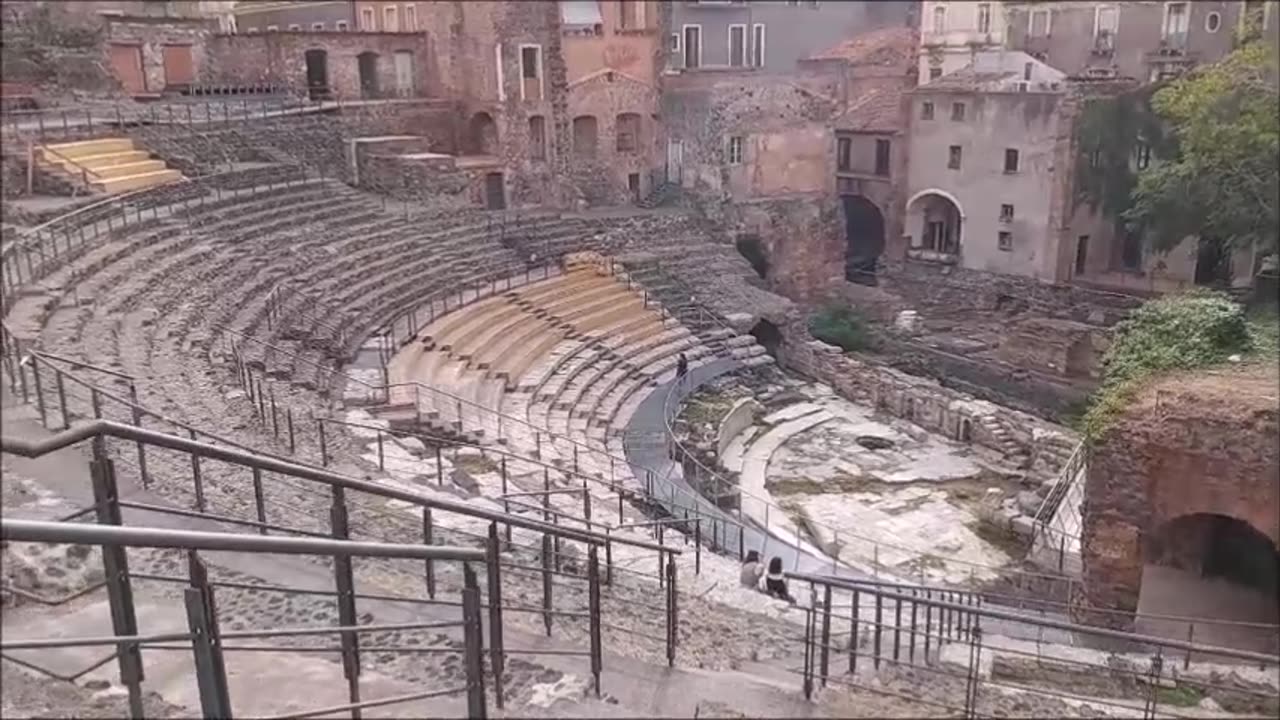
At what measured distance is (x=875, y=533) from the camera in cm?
1839

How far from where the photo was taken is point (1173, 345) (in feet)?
50.9

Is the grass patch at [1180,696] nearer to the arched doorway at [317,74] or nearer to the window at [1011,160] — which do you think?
the window at [1011,160]

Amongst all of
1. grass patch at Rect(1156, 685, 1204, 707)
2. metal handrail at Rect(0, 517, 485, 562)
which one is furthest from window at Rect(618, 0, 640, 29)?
metal handrail at Rect(0, 517, 485, 562)

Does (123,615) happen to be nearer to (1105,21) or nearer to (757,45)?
(757,45)

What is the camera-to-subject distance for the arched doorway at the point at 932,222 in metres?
34.4

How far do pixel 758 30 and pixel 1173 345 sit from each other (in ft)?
78.5

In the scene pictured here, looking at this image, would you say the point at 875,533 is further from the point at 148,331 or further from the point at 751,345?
the point at 148,331

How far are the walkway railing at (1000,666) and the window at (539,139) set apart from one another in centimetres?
2048

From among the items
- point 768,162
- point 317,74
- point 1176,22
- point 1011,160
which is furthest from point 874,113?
point 317,74

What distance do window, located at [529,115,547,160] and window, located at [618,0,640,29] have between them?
147 inches

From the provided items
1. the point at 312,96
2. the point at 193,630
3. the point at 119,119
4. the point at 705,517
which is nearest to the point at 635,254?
the point at 312,96

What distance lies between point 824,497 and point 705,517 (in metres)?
5.55

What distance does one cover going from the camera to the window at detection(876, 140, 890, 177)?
35.8 metres

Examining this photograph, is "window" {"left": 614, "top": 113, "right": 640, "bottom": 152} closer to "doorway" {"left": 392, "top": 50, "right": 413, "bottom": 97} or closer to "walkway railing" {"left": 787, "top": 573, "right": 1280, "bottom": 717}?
"doorway" {"left": 392, "top": 50, "right": 413, "bottom": 97}
